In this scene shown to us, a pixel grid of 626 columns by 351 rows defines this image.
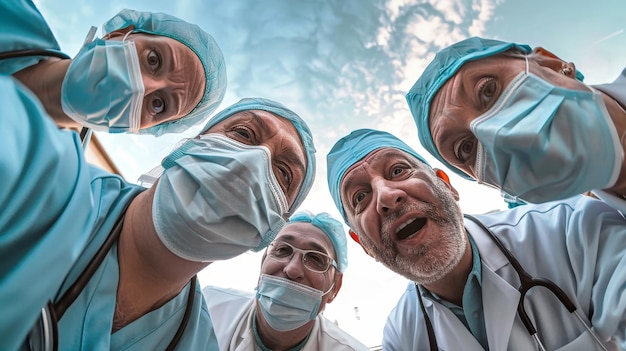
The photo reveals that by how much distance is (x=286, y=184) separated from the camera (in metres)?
1.13

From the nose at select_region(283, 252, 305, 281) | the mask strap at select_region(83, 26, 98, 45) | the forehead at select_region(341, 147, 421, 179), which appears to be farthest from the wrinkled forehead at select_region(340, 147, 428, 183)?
the mask strap at select_region(83, 26, 98, 45)

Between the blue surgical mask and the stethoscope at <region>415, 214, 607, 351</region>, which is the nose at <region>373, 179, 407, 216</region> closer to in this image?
the stethoscope at <region>415, 214, 607, 351</region>

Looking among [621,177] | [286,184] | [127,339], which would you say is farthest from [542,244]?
[127,339]

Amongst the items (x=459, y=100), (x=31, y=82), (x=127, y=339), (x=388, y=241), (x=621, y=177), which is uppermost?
(x=459, y=100)

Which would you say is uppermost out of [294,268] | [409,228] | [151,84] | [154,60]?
[154,60]

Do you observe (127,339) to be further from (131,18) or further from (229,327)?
(131,18)

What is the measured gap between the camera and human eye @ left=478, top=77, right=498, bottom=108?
104 cm

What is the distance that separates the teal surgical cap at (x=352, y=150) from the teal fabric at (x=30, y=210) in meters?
1.24

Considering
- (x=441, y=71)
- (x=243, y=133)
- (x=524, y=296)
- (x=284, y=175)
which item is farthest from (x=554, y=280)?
(x=243, y=133)

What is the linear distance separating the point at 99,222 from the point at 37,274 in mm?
384

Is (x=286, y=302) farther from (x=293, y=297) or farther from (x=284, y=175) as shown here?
(x=284, y=175)

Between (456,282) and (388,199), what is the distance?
55 centimetres

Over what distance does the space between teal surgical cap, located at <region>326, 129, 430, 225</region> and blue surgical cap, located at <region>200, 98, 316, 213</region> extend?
334 mm

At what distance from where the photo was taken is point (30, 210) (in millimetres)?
495
